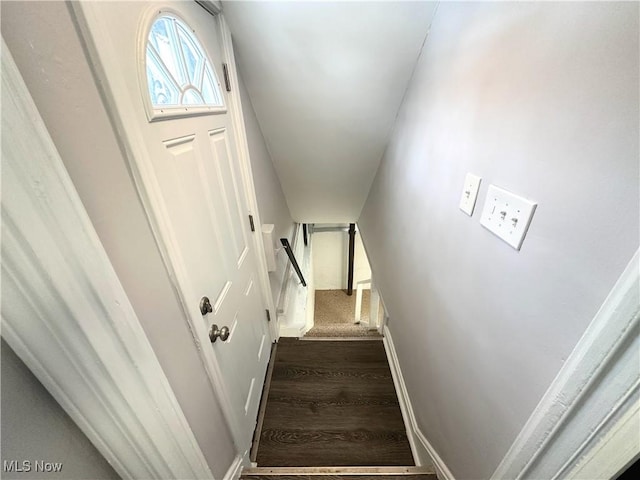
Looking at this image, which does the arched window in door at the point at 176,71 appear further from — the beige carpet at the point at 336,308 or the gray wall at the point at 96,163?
the beige carpet at the point at 336,308

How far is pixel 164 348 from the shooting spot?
66 cm

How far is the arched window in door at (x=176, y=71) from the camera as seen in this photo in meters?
0.71

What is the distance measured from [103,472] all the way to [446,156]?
146 cm

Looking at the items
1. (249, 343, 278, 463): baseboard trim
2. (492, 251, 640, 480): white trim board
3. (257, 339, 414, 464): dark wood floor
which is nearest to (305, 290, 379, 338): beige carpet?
(257, 339, 414, 464): dark wood floor

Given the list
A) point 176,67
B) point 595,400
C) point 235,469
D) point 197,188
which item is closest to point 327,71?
point 176,67

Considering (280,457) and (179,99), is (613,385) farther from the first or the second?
(280,457)

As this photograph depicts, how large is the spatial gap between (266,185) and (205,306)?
141cm

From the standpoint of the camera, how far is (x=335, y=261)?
615 centimetres

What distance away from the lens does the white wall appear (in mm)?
5961

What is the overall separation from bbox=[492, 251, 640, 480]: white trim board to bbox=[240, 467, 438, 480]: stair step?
0.85 meters

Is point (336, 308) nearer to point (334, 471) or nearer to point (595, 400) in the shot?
point (334, 471)

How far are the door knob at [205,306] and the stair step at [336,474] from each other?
99 centimetres

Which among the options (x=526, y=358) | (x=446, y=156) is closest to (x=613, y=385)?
(x=526, y=358)

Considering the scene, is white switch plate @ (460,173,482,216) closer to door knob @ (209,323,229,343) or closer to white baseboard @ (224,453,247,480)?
door knob @ (209,323,229,343)
